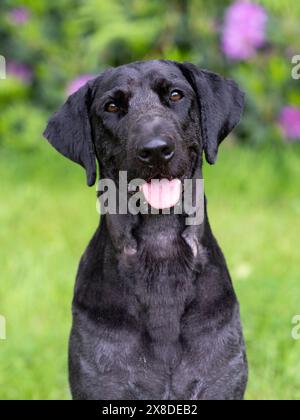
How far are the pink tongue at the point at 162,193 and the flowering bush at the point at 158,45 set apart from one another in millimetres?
4596

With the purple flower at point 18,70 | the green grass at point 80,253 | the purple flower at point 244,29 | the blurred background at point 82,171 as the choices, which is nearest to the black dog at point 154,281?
the green grass at point 80,253

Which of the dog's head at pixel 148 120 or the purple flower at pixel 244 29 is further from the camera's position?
the purple flower at pixel 244 29

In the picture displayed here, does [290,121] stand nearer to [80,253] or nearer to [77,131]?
[80,253]

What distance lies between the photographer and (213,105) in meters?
3.64

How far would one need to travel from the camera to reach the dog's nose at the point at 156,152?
322 cm

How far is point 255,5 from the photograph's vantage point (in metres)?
8.19

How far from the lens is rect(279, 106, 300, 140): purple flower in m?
8.21

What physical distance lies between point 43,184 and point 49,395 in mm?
3624

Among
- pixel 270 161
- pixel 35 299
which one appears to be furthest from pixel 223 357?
→ pixel 270 161

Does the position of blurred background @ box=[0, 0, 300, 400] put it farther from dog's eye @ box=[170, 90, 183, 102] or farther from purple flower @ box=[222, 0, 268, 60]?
dog's eye @ box=[170, 90, 183, 102]

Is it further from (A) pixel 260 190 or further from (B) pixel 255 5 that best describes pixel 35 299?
(B) pixel 255 5

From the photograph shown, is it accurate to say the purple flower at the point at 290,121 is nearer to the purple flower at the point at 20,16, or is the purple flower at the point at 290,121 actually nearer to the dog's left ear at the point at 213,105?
the purple flower at the point at 20,16

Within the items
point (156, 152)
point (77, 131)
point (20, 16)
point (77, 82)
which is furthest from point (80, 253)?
point (20, 16)

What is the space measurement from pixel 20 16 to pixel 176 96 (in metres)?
5.78
